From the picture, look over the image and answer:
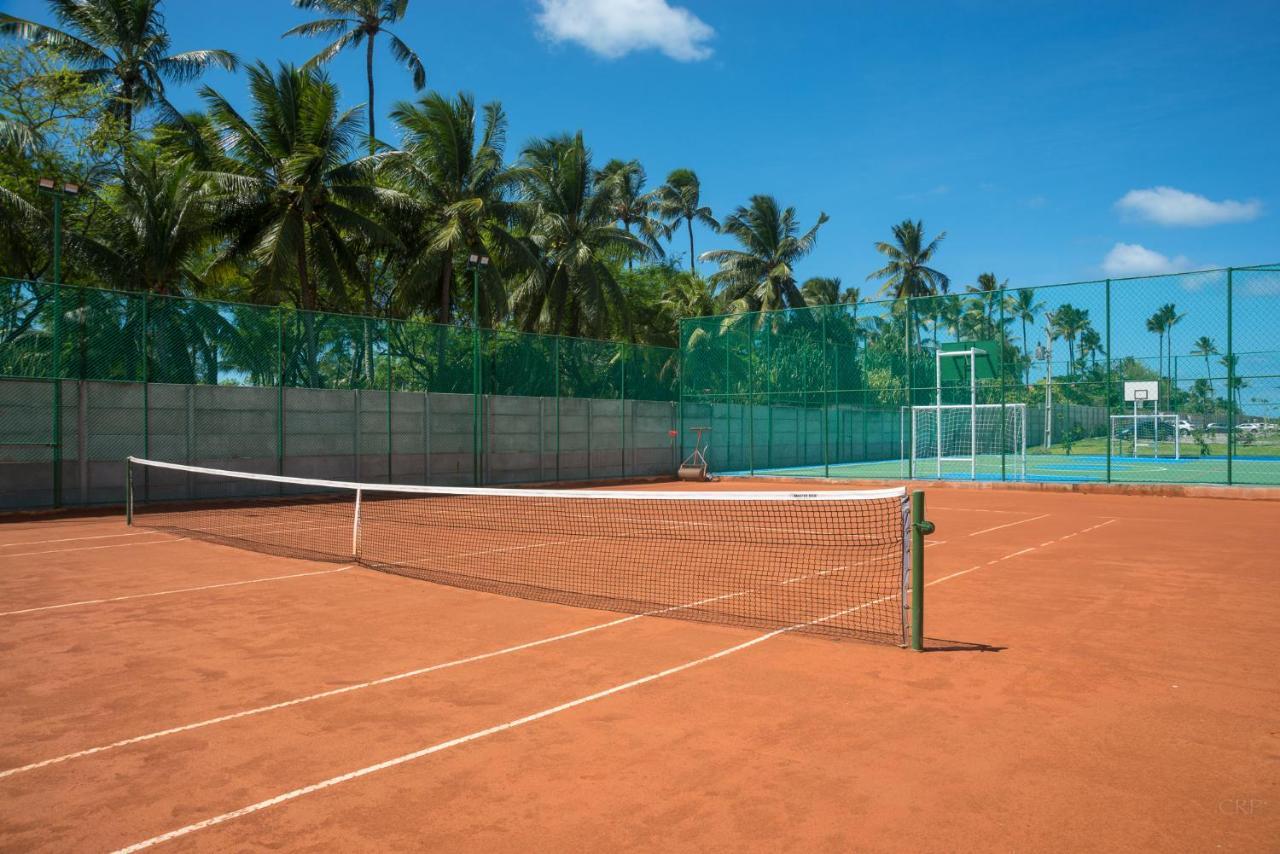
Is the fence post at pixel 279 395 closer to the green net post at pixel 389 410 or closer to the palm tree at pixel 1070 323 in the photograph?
the green net post at pixel 389 410

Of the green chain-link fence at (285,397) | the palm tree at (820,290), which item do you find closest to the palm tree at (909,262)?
the palm tree at (820,290)

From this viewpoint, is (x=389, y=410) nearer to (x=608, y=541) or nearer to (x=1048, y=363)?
(x=608, y=541)

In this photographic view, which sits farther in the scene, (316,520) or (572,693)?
(316,520)

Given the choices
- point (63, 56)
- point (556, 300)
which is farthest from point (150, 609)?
point (63, 56)

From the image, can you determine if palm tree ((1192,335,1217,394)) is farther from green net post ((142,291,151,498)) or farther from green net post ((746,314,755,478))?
green net post ((142,291,151,498))

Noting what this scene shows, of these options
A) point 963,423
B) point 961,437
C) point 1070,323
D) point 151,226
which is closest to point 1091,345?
point 1070,323

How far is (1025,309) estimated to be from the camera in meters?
23.0

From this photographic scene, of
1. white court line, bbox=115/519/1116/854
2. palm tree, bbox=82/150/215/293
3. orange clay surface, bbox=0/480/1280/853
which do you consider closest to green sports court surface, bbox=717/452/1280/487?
orange clay surface, bbox=0/480/1280/853

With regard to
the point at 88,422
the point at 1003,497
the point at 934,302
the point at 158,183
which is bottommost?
the point at 1003,497

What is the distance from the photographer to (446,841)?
318cm

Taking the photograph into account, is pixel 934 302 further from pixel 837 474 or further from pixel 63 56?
pixel 63 56

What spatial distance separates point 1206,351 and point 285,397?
20.5 m

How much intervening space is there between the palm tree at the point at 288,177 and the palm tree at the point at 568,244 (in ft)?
23.3

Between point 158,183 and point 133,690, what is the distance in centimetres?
2337
